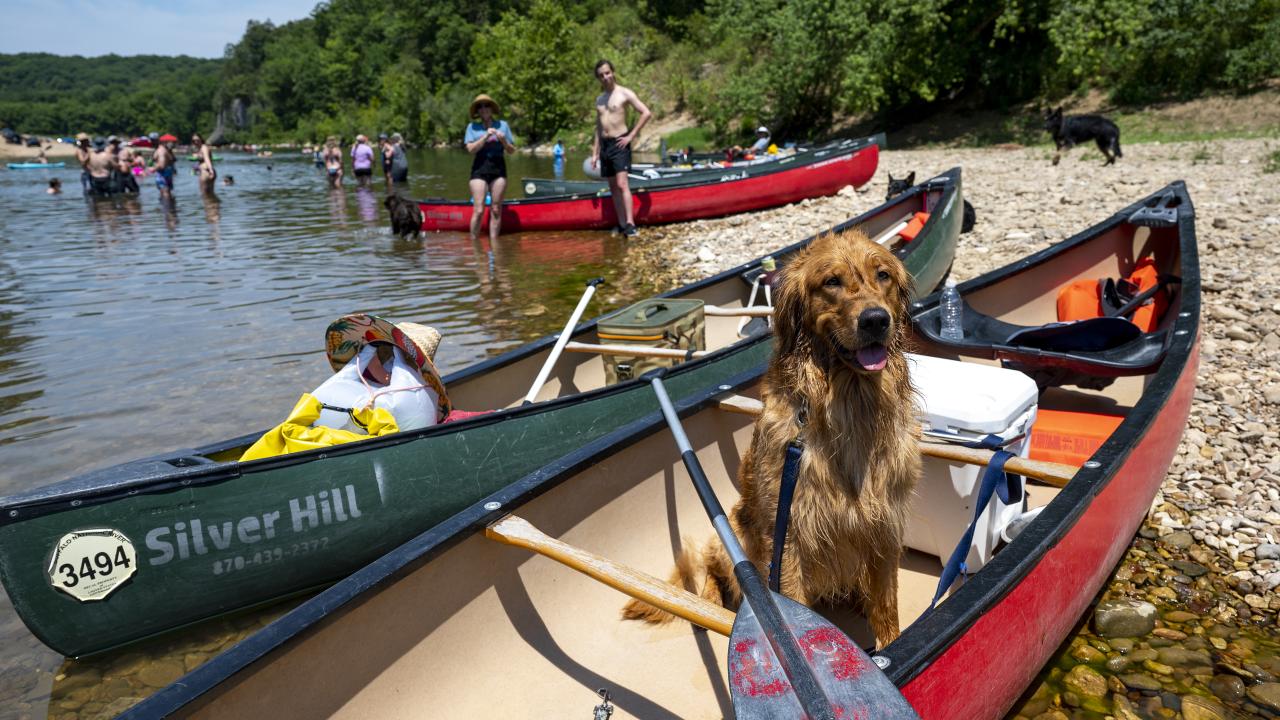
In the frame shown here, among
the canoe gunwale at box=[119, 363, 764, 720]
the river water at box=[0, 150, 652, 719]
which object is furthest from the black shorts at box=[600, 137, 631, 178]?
the canoe gunwale at box=[119, 363, 764, 720]

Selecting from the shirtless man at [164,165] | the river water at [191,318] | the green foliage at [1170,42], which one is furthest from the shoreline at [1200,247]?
the shirtless man at [164,165]

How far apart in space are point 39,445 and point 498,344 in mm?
4271

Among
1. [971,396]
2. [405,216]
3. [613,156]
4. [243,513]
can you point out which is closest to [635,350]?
[971,396]

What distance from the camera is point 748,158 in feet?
70.5

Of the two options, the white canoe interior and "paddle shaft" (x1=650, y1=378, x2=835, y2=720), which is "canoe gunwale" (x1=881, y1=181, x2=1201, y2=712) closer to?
"paddle shaft" (x1=650, y1=378, x2=835, y2=720)

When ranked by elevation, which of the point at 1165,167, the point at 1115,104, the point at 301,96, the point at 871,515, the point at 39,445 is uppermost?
the point at 301,96

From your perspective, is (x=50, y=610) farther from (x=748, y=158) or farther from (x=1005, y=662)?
(x=748, y=158)

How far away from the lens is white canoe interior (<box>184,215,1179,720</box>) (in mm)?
2668

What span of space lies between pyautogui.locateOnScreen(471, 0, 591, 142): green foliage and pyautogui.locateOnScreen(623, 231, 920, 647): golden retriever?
48.8 meters

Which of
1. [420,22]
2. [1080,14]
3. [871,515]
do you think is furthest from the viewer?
[420,22]

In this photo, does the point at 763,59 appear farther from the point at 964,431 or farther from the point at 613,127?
the point at 964,431

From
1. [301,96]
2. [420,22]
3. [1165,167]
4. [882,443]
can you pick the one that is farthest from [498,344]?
[301,96]

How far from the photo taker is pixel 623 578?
290 cm

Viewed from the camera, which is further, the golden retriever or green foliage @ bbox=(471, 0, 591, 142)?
green foliage @ bbox=(471, 0, 591, 142)
